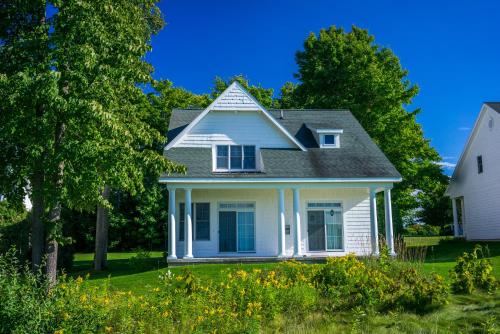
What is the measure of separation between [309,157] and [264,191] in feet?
7.51

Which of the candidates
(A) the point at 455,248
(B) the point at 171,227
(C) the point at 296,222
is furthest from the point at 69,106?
(A) the point at 455,248

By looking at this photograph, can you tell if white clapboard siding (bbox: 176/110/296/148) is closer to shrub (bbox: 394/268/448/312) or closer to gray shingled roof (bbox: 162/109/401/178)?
gray shingled roof (bbox: 162/109/401/178)

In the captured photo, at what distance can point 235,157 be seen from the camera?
72.2ft

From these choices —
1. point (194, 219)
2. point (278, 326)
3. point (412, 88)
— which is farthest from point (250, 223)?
A: point (412, 88)

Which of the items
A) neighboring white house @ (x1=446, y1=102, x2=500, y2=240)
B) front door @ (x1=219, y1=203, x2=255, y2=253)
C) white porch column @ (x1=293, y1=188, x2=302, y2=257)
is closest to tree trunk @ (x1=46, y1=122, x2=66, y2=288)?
white porch column @ (x1=293, y1=188, x2=302, y2=257)

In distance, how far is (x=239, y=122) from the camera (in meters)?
22.2

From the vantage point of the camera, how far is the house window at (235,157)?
859 inches

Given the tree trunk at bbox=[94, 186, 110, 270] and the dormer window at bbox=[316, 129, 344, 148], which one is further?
the dormer window at bbox=[316, 129, 344, 148]

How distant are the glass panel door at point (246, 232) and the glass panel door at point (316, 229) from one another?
2326 mm

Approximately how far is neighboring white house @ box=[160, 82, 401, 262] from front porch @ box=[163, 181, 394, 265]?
4cm

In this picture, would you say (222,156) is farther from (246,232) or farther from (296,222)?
(296,222)

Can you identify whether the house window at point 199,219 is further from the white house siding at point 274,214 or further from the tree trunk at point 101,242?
the tree trunk at point 101,242

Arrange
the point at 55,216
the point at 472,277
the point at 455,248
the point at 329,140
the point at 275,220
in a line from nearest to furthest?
the point at 472,277
the point at 55,216
the point at 275,220
the point at 329,140
the point at 455,248

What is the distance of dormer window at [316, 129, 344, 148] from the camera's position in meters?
23.0
